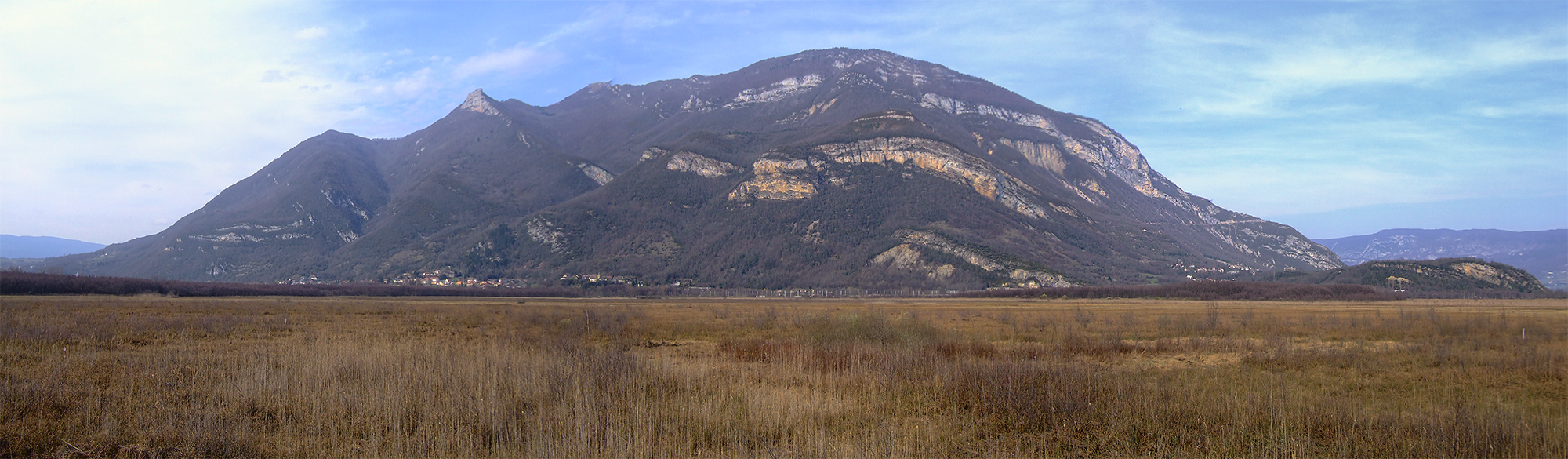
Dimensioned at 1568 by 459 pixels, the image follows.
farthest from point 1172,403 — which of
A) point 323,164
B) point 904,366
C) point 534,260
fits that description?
point 323,164

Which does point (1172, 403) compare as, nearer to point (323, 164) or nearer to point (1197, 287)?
point (1197, 287)

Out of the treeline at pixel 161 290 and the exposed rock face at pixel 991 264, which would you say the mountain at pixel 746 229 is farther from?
the treeline at pixel 161 290

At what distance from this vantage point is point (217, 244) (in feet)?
503

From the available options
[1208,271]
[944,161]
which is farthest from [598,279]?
[1208,271]

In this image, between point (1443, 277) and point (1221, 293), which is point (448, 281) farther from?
point (1443, 277)

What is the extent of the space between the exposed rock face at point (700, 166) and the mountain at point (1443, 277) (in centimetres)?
11100

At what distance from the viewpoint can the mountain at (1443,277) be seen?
Result: 84.2m

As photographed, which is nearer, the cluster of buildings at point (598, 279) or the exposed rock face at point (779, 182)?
the cluster of buildings at point (598, 279)

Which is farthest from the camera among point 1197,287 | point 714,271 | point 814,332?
point 714,271

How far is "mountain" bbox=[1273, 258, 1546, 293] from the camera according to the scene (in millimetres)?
84250

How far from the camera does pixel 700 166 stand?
523ft

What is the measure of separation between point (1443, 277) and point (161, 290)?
145253 millimetres

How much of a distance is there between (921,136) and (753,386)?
5568 inches

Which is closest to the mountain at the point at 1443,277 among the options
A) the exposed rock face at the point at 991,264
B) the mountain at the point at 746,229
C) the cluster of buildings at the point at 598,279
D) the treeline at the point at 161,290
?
the mountain at the point at 746,229
